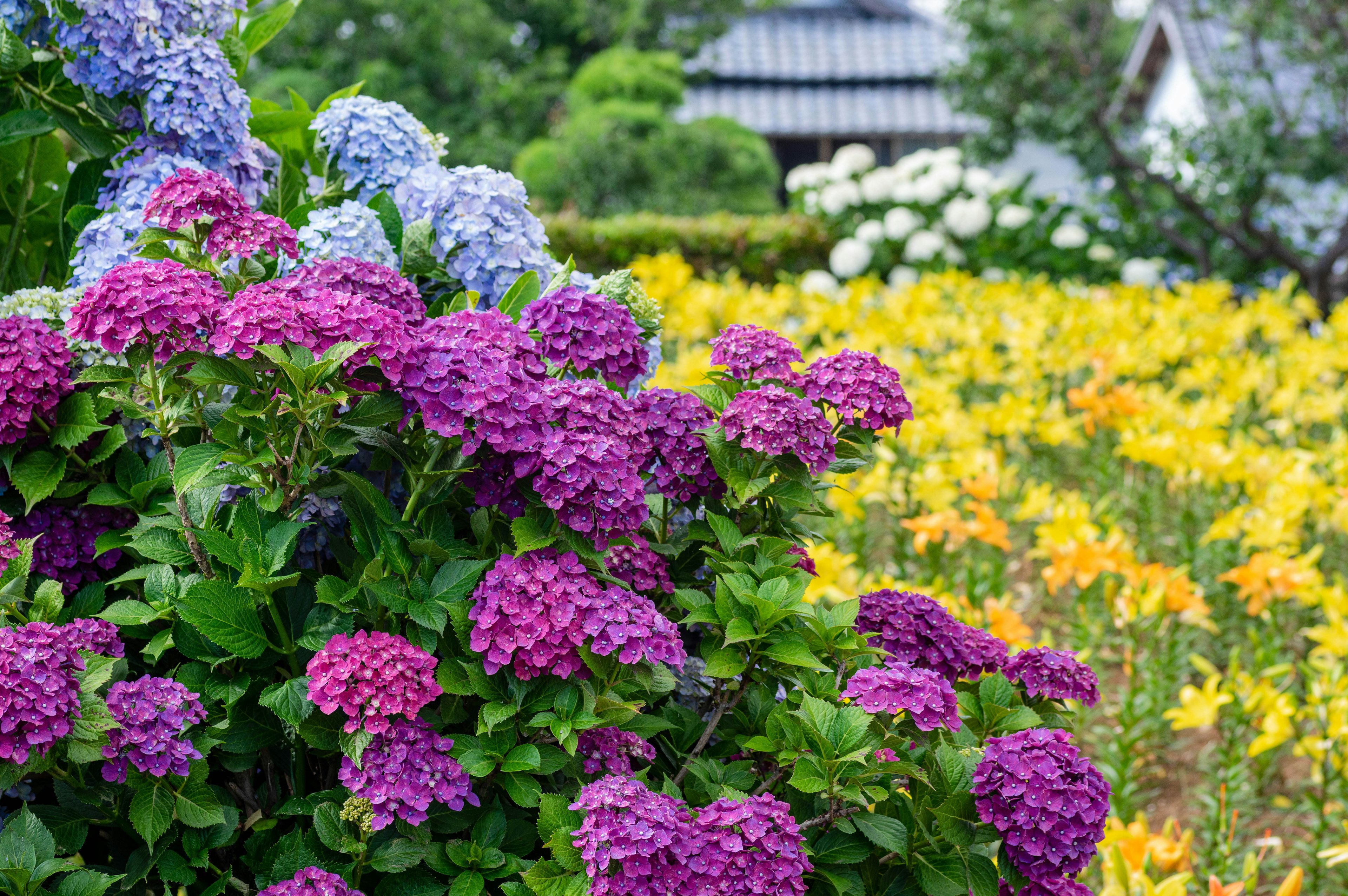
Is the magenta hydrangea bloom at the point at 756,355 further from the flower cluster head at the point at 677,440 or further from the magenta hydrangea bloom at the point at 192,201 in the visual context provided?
the magenta hydrangea bloom at the point at 192,201

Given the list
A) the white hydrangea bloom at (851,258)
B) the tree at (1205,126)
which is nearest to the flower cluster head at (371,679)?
the white hydrangea bloom at (851,258)

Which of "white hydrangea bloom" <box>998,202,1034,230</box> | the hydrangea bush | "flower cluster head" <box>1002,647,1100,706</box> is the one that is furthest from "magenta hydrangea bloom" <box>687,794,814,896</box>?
"white hydrangea bloom" <box>998,202,1034,230</box>

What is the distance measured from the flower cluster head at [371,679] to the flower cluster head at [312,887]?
0.17 meters

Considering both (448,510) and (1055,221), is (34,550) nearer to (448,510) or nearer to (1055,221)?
(448,510)

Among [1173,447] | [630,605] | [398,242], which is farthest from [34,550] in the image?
[1173,447]

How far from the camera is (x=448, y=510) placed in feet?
4.78

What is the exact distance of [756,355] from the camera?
1.47 meters

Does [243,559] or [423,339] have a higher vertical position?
[423,339]

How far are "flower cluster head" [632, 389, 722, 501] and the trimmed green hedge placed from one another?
7576 millimetres

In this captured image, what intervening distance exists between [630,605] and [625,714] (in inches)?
5.1

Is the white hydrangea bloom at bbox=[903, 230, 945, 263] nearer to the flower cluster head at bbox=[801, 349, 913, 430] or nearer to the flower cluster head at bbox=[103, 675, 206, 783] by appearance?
the flower cluster head at bbox=[801, 349, 913, 430]

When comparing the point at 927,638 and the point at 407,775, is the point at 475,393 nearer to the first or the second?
the point at 407,775

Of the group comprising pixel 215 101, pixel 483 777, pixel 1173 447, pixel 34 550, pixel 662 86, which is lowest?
pixel 662 86

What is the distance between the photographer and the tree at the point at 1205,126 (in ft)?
25.4
